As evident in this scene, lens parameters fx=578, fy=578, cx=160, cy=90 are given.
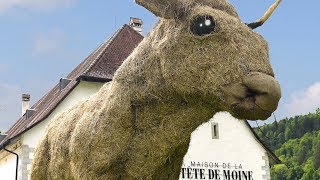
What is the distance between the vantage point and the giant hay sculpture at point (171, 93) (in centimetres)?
583

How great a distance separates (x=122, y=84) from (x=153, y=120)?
0.56 meters

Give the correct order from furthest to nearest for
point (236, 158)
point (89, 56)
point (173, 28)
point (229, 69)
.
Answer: point (236, 158) → point (89, 56) → point (173, 28) → point (229, 69)

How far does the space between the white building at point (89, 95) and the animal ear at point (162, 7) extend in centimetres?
1390

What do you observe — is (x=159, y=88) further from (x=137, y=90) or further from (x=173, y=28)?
(x=173, y=28)

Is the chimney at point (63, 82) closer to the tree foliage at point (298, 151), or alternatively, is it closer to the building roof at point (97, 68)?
the building roof at point (97, 68)

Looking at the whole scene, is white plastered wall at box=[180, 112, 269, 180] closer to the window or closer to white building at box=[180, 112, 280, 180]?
white building at box=[180, 112, 280, 180]

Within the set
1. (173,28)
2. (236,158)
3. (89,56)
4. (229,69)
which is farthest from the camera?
(236,158)

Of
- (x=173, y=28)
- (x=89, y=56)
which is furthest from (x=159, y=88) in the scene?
(x=89, y=56)

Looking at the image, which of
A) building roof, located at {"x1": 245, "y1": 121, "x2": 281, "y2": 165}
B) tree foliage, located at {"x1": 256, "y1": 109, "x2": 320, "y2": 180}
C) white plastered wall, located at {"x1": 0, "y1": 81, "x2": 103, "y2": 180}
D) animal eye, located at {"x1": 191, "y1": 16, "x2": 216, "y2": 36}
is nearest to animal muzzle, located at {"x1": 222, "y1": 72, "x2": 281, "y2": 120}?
animal eye, located at {"x1": 191, "y1": 16, "x2": 216, "y2": 36}

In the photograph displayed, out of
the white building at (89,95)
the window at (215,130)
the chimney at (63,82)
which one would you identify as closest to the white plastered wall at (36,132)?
the white building at (89,95)

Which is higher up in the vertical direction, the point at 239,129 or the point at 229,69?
the point at 239,129

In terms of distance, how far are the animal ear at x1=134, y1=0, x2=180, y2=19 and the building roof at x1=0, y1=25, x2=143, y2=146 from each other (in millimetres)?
→ 13893

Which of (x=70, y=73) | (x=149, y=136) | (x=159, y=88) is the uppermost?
(x=70, y=73)

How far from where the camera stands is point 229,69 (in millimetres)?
5820
